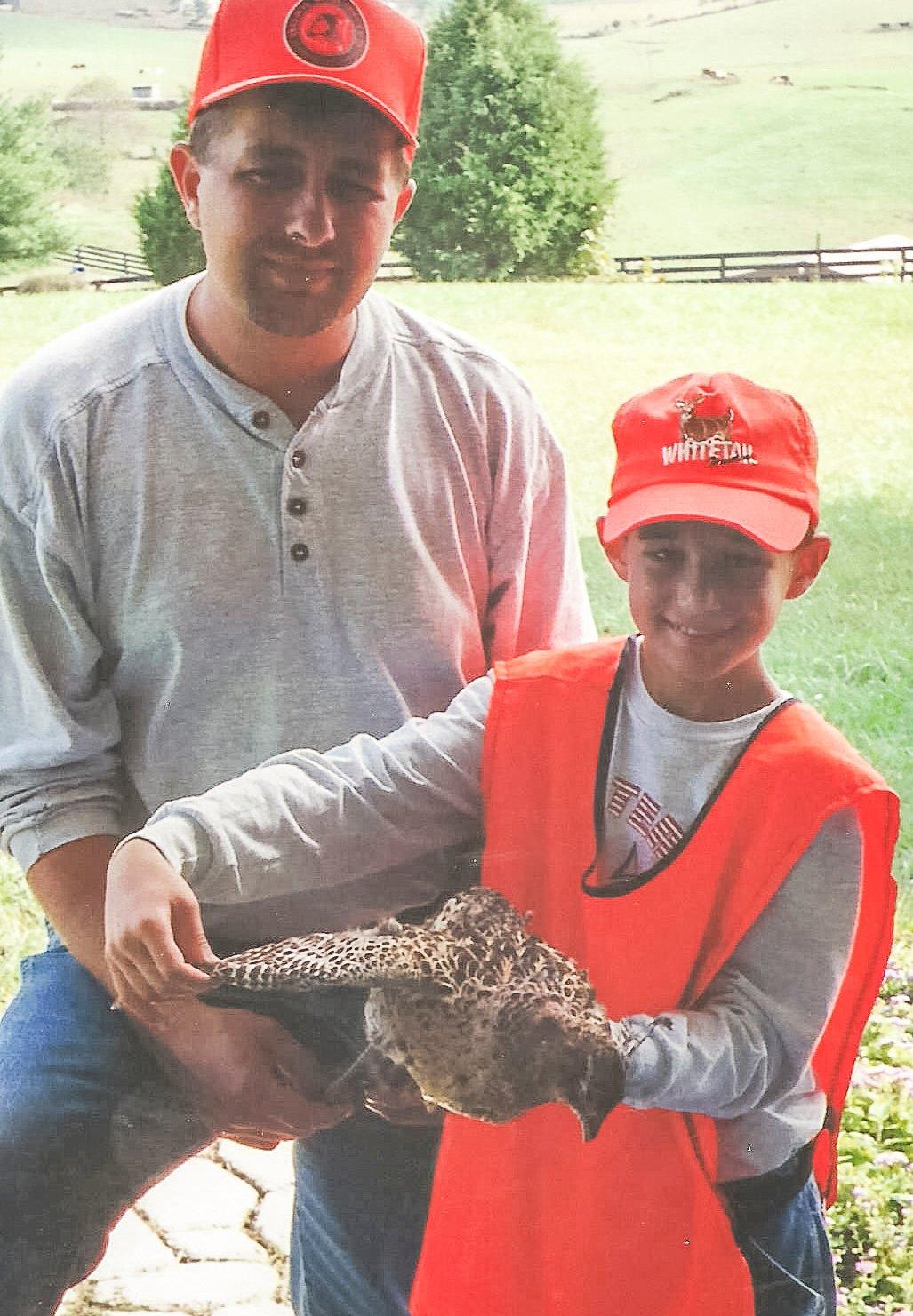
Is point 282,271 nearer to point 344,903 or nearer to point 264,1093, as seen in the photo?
point 344,903

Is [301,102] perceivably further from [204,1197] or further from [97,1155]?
[204,1197]

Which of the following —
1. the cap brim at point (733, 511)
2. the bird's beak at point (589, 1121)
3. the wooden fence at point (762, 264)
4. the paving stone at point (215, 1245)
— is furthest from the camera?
the paving stone at point (215, 1245)

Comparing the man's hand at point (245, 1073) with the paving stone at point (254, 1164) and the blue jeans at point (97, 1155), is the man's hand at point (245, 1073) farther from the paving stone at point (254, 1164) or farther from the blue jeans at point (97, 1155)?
the paving stone at point (254, 1164)

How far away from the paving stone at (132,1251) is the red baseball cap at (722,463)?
1.03 m

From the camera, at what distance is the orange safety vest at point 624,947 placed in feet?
5.41

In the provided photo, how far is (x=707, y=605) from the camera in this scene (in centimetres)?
163

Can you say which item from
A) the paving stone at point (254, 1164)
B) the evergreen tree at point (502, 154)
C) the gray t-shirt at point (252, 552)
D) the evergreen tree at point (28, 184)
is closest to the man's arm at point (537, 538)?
the gray t-shirt at point (252, 552)

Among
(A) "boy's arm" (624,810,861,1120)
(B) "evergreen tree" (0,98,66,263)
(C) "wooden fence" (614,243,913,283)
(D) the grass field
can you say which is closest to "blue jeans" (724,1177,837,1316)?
(A) "boy's arm" (624,810,861,1120)

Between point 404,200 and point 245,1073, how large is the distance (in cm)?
96

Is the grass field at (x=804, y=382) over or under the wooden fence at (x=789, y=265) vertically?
under

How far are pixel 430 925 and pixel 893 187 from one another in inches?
39.4

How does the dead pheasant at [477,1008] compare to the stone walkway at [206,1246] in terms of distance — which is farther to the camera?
the stone walkway at [206,1246]

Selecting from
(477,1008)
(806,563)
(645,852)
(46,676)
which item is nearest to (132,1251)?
(477,1008)

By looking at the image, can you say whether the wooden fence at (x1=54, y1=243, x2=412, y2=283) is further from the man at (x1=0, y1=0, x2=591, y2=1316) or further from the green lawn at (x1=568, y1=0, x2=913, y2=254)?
the green lawn at (x1=568, y1=0, x2=913, y2=254)
